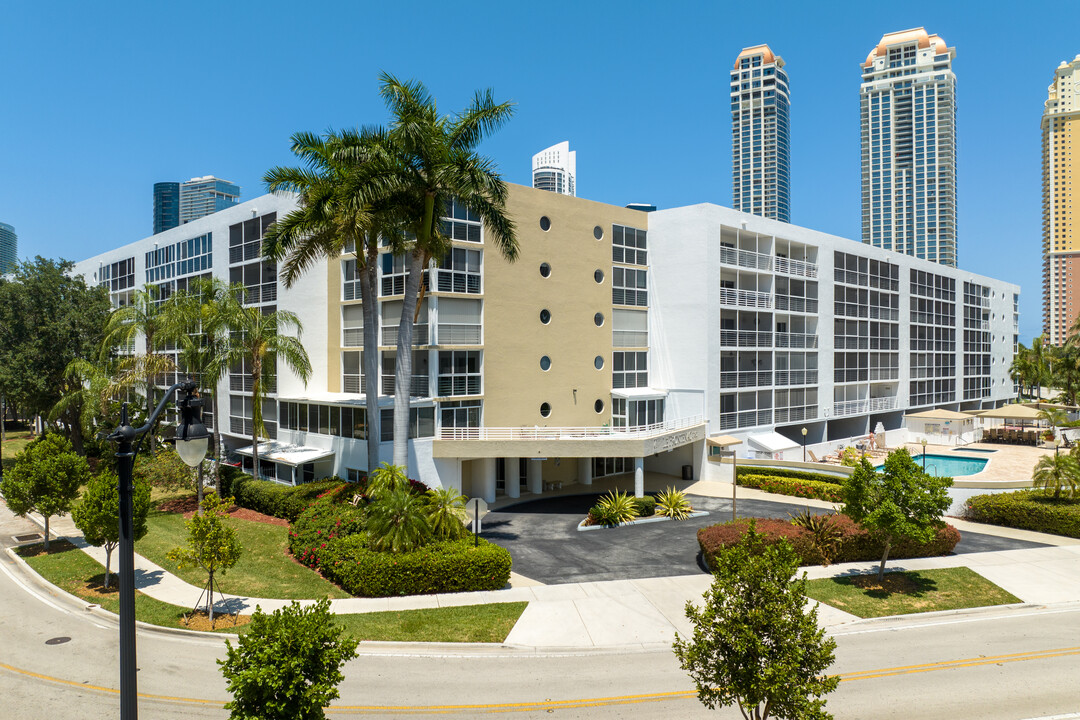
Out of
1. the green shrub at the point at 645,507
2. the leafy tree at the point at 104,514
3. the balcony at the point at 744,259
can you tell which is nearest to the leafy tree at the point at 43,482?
the leafy tree at the point at 104,514

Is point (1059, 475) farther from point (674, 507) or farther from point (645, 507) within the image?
point (645, 507)

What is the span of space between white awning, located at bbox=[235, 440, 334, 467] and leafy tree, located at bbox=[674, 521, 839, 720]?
25817 millimetres

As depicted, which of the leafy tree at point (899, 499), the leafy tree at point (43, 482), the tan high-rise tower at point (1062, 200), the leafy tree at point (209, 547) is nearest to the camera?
the leafy tree at point (209, 547)

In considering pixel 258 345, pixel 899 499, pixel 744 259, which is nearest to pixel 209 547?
pixel 258 345

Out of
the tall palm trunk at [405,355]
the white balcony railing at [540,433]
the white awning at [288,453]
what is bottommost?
the white awning at [288,453]

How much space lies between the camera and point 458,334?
32.7 m

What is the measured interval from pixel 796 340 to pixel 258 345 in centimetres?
3722

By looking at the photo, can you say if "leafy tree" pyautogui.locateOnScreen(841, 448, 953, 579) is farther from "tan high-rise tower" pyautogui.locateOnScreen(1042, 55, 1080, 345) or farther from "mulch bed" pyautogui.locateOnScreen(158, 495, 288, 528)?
"tan high-rise tower" pyautogui.locateOnScreen(1042, 55, 1080, 345)

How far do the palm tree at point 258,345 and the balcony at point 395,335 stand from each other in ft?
13.5

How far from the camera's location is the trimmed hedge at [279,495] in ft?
91.6

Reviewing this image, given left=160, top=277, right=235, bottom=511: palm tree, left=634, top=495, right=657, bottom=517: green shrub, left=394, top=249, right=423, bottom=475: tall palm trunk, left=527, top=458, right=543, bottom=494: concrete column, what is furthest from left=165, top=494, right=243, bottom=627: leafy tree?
left=527, top=458, right=543, bottom=494: concrete column

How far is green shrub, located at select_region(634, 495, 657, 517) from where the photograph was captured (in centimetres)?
3106

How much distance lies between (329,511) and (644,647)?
13.7 m

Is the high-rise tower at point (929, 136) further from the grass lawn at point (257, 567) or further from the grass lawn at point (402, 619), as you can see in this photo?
the grass lawn at point (402, 619)
